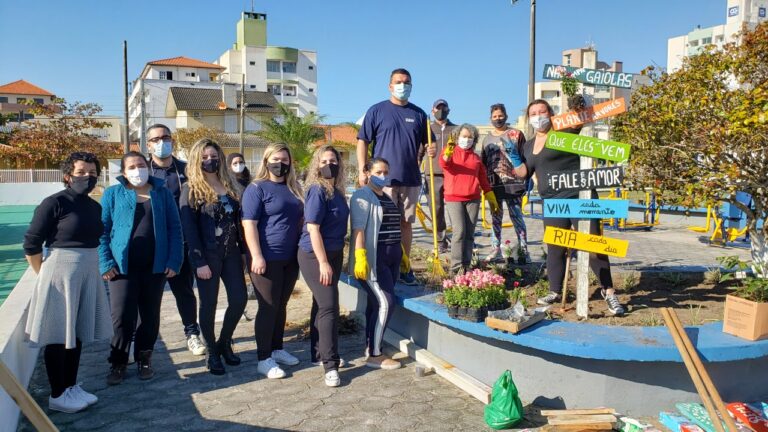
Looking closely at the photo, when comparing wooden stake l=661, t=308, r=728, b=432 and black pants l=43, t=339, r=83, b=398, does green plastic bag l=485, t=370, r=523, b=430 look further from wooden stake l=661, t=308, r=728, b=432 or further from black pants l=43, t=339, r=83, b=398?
black pants l=43, t=339, r=83, b=398

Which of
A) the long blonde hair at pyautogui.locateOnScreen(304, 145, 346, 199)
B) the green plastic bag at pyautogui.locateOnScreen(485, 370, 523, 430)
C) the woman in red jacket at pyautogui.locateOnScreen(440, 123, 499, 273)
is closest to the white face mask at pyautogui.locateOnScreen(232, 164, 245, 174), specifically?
the long blonde hair at pyautogui.locateOnScreen(304, 145, 346, 199)

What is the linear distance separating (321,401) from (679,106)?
369 centimetres

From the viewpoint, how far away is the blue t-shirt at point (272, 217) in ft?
16.4

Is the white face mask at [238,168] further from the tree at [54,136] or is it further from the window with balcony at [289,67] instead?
the window with balcony at [289,67]

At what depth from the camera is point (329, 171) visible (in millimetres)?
5012

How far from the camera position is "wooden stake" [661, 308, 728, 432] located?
3.56 meters

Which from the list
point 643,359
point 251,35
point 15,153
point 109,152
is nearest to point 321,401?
point 643,359

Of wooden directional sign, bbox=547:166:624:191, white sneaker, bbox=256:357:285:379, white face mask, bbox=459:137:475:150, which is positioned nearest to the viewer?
wooden directional sign, bbox=547:166:624:191

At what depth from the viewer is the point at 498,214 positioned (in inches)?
305

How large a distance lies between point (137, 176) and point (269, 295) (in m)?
1.43

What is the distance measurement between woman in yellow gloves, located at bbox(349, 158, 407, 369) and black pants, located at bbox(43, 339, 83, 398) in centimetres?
221

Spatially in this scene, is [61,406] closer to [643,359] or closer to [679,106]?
[643,359]

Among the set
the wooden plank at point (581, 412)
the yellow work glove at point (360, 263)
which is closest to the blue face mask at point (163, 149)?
the yellow work glove at point (360, 263)

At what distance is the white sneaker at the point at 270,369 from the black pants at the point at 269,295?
51 mm
